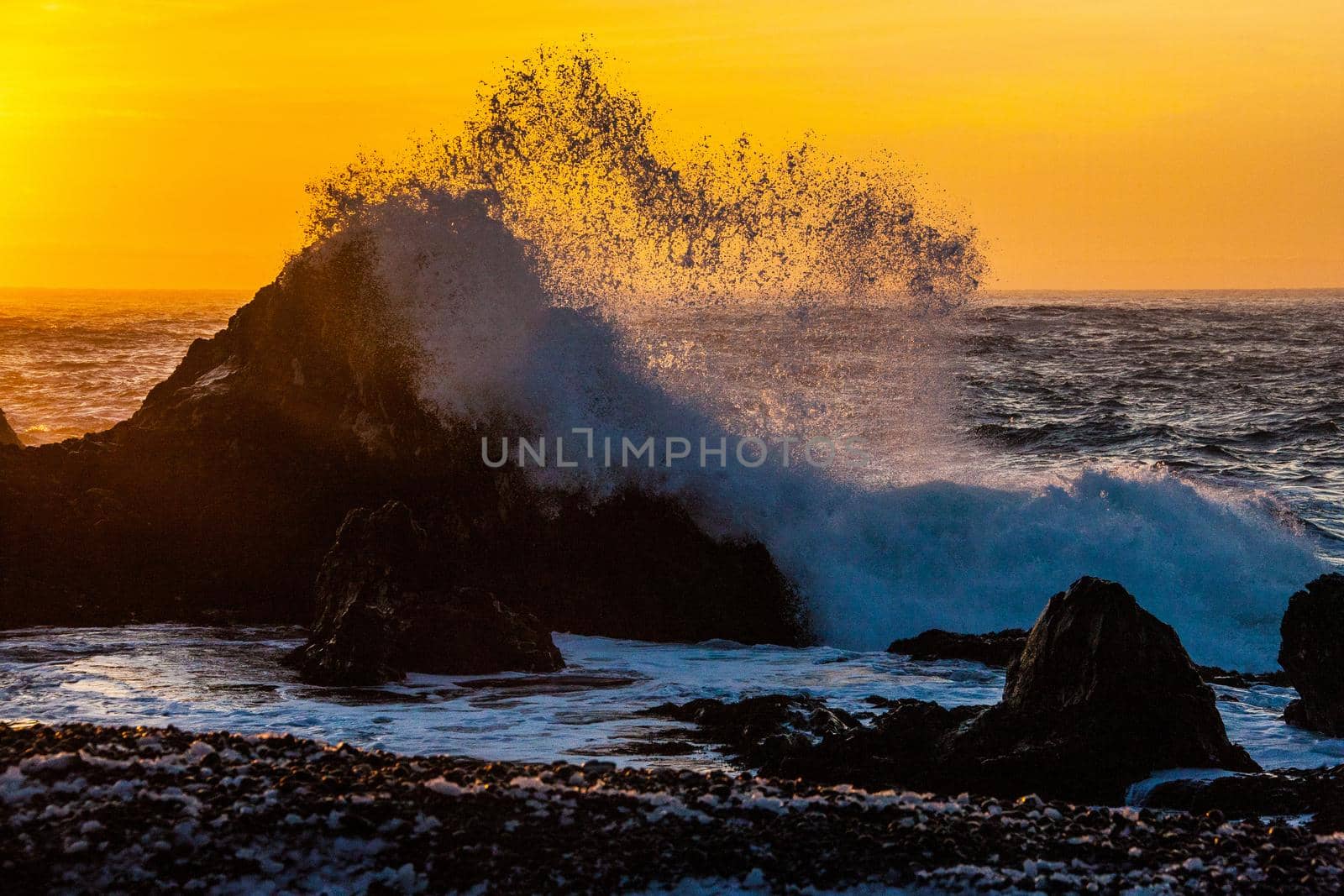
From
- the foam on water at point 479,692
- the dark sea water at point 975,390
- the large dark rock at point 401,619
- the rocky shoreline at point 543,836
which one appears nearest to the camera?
the rocky shoreline at point 543,836

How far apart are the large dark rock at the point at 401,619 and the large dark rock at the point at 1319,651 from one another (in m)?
5.48

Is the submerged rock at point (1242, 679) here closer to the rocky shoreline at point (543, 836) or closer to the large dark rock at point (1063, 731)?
the large dark rock at point (1063, 731)

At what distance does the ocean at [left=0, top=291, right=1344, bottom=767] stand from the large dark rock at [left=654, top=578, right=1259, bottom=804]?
77cm

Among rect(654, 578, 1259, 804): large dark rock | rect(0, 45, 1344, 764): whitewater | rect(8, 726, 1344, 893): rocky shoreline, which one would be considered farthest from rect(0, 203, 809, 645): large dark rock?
rect(8, 726, 1344, 893): rocky shoreline

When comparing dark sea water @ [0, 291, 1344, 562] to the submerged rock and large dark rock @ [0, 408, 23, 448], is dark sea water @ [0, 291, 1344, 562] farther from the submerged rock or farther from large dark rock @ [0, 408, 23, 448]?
large dark rock @ [0, 408, 23, 448]

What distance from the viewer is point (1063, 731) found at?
760 centimetres

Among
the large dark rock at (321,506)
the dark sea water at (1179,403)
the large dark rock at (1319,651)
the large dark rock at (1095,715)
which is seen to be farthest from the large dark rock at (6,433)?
the dark sea water at (1179,403)

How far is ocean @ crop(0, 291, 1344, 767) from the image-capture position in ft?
29.1

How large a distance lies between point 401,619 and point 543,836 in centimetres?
496

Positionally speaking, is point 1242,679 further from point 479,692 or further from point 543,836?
point 543,836

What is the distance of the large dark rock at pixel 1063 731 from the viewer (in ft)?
24.2

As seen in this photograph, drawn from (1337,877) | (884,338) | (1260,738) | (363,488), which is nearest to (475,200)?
(363,488)

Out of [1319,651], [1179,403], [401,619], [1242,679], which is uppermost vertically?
[1179,403]

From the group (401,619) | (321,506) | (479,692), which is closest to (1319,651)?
(479,692)
